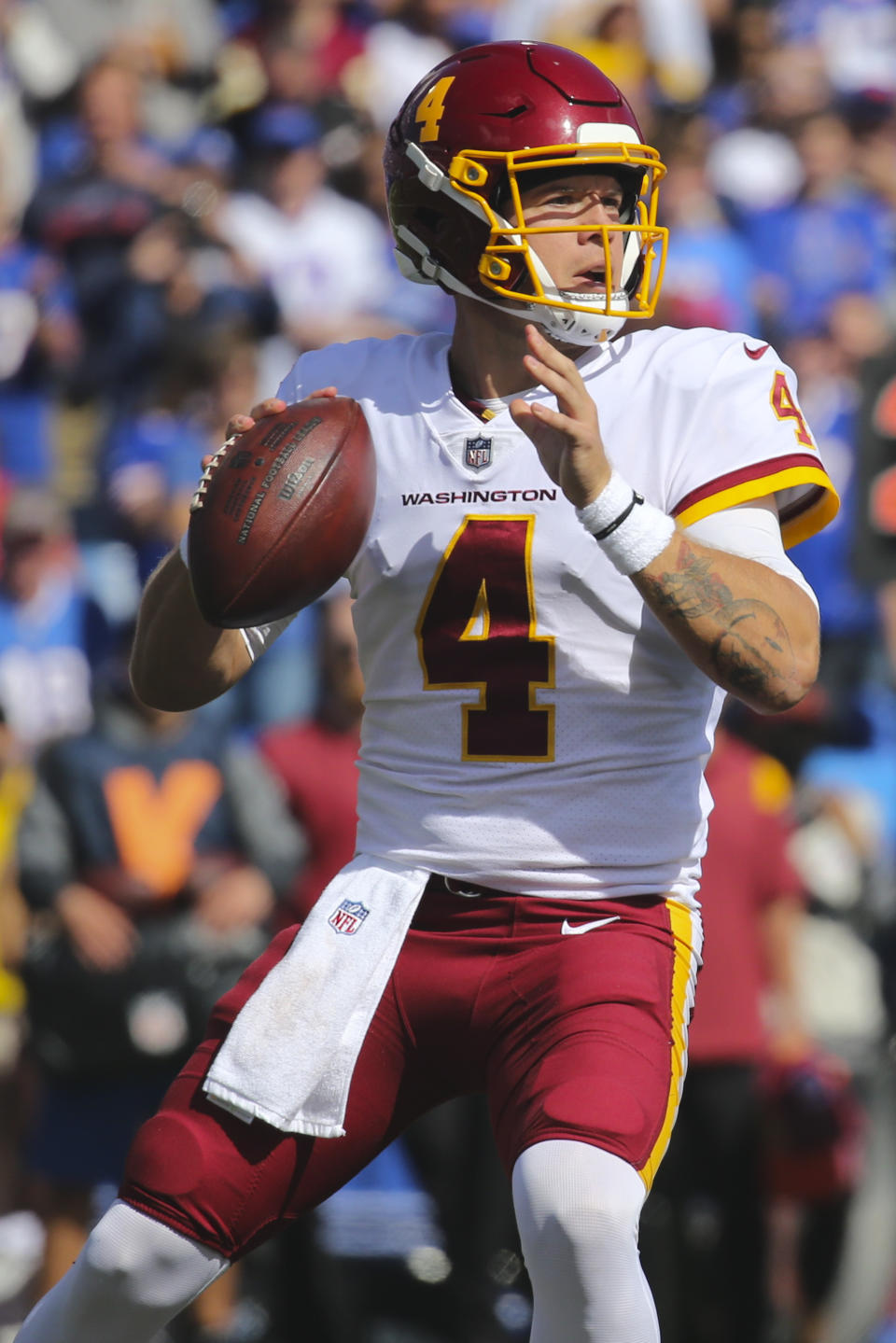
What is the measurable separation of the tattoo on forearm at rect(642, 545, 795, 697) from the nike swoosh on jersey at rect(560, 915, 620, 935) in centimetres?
42

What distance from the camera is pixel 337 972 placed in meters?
3.02

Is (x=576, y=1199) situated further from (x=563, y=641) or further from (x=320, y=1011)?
(x=563, y=641)

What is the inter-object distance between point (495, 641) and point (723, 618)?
0.41 m

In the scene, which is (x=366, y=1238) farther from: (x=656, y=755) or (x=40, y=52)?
(x=40, y=52)

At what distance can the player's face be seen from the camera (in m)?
3.12

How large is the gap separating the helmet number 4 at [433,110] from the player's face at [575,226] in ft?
0.63

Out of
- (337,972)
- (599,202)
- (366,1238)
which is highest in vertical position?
(599,202)

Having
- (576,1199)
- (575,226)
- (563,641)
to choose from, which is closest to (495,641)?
(563,641)

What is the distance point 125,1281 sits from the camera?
2869mm

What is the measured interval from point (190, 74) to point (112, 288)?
2356 millimetres

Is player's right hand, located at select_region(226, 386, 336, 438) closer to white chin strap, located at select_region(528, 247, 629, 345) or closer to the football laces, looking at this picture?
the football laces

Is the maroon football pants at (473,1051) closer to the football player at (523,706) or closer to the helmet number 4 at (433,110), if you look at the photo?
the football player at (523,706)

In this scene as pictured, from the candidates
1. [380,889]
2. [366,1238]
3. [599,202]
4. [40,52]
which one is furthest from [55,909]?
[40,52]

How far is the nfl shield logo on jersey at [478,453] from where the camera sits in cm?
308
